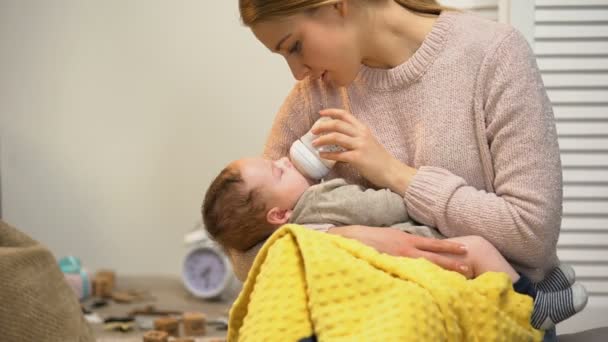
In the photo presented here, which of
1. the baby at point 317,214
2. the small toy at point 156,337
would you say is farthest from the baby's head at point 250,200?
the small toy at point 156,337

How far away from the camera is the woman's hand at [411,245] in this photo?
1355 millimetres

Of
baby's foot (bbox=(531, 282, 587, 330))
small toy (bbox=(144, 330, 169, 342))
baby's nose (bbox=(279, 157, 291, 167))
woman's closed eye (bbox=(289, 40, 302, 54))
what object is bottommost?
small toy (bbox=(144, 330, 169, 342))

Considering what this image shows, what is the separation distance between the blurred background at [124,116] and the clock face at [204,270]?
0.25 metres

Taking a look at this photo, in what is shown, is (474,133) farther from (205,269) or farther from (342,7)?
(205,269)

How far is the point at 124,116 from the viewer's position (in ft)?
10.6

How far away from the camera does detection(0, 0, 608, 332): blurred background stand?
3.18 metres

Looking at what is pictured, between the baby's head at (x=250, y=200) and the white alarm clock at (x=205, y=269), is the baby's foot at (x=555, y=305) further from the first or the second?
the white alarm clock at (x=205, y=269)

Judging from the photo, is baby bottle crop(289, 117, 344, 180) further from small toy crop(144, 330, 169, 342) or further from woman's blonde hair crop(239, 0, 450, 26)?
small toy crop(144, 330, 169, 342)

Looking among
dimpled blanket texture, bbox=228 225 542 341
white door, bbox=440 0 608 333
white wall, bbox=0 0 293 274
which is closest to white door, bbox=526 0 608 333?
white door, bbox=440 0 608 333

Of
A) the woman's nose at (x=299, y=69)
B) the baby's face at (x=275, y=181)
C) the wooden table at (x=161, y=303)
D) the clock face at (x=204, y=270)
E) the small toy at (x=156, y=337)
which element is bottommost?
the wooden table at (x=161, y=303)

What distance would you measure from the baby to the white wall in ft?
5.20

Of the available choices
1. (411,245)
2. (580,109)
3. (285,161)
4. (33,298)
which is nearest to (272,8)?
(285,161)

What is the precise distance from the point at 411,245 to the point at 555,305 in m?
0.27

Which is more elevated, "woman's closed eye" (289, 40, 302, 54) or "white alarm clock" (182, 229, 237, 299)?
"woman's closed eye" (289, 40, 302, 54)
